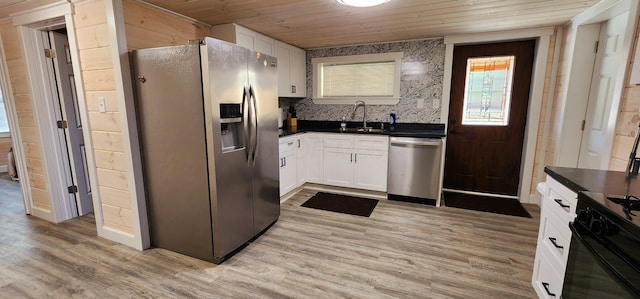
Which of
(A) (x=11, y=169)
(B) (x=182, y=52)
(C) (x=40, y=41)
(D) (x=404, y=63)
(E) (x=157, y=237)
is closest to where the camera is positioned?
(B) (x=182, y=52)

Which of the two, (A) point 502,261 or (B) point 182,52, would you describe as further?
(A) point 502,261

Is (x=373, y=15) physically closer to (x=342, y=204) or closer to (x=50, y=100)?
(x=342, y=204)

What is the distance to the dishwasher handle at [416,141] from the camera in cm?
329

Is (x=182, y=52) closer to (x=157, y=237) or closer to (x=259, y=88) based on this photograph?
(x=259, y=88)

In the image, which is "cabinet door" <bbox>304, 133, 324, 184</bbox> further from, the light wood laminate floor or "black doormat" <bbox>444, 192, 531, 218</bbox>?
"black doormat" <bbox>444, 192, 531, 218</bbox>

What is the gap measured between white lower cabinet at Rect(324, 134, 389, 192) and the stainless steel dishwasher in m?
0.11

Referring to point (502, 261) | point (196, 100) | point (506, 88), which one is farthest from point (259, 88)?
point (506, 88)

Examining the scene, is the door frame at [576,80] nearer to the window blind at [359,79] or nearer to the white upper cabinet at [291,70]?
the window blind at [359,79]

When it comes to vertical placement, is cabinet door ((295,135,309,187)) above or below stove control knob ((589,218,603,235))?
below

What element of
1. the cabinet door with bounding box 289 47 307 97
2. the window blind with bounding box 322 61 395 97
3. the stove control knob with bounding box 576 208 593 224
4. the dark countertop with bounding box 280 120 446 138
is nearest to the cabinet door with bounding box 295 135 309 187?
the dark countertop with bounding box 280 120 446 138

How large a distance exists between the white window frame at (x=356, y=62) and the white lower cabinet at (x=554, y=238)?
99.6 inches

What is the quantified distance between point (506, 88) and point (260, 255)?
3.59 m

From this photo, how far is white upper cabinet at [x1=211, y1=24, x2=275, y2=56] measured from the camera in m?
2.89

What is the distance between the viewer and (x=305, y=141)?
3.86 meters
